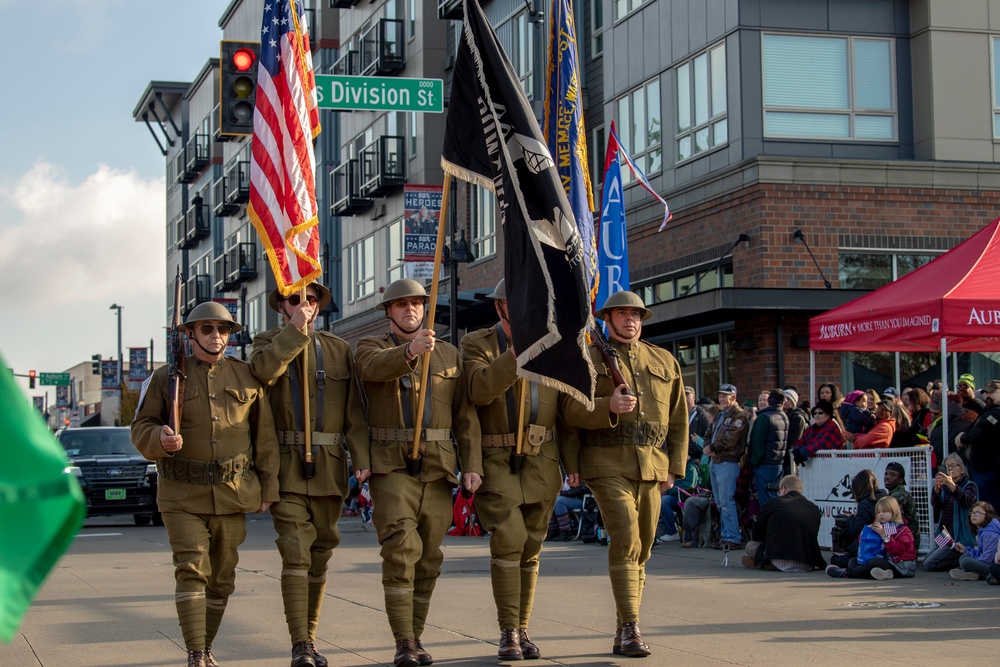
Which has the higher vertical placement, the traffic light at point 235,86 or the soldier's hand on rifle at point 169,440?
the traffic light at point 235,86

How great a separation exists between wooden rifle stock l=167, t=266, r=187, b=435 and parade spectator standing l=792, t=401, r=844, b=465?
951 centimetres

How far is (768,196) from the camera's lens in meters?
21.7

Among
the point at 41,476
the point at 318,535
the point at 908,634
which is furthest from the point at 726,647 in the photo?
the point at 41,476

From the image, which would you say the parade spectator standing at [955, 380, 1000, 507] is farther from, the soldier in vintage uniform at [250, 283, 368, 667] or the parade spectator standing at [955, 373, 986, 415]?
the soldier in vintage uniform at [250, 283, 368, 667]

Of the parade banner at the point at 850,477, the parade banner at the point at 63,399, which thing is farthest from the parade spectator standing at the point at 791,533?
the parade banner at the point at 63,399

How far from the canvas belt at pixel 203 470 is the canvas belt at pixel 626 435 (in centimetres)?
213

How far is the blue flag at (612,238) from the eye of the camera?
1617 centimetres

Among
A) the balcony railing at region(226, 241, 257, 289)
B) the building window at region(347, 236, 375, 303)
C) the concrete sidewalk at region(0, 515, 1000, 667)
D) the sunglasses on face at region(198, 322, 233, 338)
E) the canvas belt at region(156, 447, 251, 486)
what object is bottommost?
the concrete sidewalk at region(0, 515, 1000, 667)

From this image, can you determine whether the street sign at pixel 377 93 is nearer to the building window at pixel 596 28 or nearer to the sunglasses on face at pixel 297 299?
the sunglasses on face at pixel 297 299

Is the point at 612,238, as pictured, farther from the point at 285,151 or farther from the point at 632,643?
the point at 632,643

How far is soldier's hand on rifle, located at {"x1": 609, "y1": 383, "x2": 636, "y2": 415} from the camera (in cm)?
796

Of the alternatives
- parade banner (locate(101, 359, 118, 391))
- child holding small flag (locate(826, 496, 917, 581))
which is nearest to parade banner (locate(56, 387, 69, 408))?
parade banner (locate(101, 359, 118, 391))

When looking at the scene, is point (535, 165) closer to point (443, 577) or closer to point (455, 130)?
point (455, 130)

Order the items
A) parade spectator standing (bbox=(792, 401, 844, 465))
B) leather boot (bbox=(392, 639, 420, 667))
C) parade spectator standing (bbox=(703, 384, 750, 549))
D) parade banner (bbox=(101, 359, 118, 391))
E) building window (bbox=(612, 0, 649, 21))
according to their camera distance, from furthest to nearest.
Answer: parade banner (bbox=(101, 359, 118, 391)) < building window (bbox=(612, 0, 649, 21)) < parade spectator standing (bbox=(703, 384, 750, 549)) < parade spectator standing (bbox=(792, 401, 844, 465)) < leather boot (bbox=(392, 639, 420, 667))
